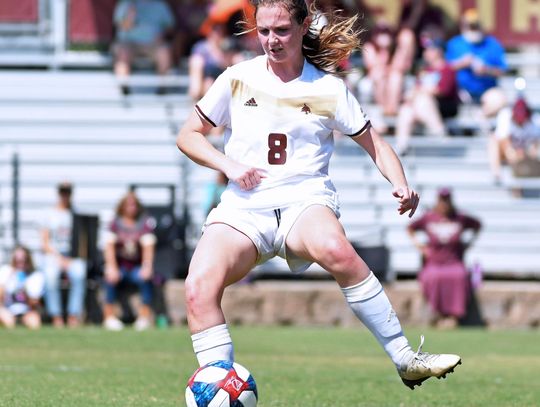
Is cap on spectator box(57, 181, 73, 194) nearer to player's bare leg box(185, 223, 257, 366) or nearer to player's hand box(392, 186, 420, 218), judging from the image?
player's bare leg box(185, 223, 257, 366)

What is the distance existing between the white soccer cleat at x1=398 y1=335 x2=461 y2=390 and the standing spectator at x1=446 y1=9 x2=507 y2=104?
1363 cm

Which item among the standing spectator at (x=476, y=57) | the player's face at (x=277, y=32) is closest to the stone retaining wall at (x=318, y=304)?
the standing spectator at (x=476, y=57)

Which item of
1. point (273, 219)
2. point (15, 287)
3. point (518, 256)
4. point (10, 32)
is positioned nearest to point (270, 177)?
point (273, 219)

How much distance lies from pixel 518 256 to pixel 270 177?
42.9ft

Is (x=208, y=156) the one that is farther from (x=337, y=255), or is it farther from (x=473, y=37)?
(x=473, y=37)

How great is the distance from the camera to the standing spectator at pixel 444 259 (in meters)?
17.7

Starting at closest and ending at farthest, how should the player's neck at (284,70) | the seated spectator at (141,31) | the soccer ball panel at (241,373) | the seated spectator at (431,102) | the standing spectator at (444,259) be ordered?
the soccer ball panel at (241,373) → the player's neck at (284,70) → the standing spectator at (444,259) → the seated spectator at (431,102) → the seated spectator at (141,31)

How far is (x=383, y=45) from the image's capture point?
67.2 feet

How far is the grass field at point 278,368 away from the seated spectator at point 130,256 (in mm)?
891

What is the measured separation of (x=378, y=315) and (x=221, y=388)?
43.6 inches

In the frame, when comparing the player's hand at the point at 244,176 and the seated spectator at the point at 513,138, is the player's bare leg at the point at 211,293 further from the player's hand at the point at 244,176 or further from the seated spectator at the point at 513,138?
the seated spectator at the point at 513,138

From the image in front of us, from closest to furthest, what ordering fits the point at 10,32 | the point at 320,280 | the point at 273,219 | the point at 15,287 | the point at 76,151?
the point at 273,219 → the point at 15,287 → the point at 320,280 → the point at 76,151 → the point at 10,32

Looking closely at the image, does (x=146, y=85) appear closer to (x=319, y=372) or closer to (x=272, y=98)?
(x=319, y=372)

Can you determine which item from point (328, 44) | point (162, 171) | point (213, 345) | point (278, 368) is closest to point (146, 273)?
point (162, 171)
